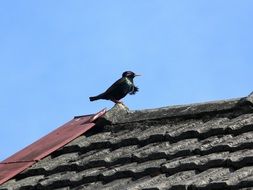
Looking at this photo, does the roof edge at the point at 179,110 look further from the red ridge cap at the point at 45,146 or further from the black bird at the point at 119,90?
the black bird at the point at 119,90

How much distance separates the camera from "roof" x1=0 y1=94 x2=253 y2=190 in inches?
158

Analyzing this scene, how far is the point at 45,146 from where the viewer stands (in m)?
5.38

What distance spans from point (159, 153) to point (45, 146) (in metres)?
1.10

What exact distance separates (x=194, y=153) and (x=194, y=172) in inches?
11.3

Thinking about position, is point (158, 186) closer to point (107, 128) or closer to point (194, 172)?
point (194, 172)

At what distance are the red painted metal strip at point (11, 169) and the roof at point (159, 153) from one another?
0.03m

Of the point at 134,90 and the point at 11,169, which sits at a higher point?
the point at 134,90

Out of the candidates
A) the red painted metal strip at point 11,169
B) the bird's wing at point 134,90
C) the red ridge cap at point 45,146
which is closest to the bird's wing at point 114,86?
the bird's wing at point 134,90

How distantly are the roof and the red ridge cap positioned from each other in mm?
34

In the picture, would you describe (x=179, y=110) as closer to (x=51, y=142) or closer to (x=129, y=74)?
(x=51, y=142)

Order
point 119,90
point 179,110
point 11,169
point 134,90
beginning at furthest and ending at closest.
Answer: point 134,90, point 119,90, point 179,110, point 11,169

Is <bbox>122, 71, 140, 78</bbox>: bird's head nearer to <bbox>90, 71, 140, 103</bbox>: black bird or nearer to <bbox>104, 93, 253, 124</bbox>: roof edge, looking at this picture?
<bbox>90, 71, 140, 103</bbox>: black bird

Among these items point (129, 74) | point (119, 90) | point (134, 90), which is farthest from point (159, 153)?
point (129, 74)

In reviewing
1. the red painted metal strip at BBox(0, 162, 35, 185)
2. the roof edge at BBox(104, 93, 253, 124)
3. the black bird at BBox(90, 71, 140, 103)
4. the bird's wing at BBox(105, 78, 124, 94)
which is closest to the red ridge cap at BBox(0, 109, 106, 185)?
the red painted metal strip at BBox(0, 162, 35, 185)
